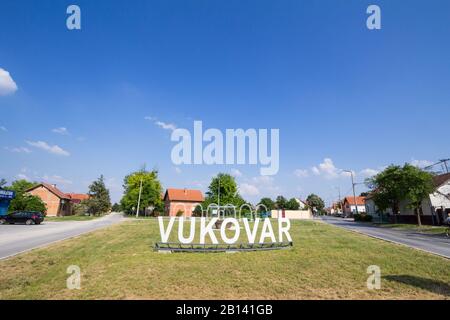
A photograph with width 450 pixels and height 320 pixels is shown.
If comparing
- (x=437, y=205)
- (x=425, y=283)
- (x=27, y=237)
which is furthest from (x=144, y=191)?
(x=425, y=283)

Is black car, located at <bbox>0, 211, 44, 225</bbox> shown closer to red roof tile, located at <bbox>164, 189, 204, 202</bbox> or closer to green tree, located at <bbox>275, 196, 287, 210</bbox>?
red roof tile, located at <bbox>164, 189, 204, 202</bbox>

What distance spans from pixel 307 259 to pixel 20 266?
10589mm

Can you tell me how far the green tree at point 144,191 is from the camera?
209 feet

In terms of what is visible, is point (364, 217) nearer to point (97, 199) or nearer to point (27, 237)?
point (27, 237)

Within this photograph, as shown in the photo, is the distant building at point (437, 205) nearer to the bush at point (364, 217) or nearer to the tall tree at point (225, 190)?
the bush at point (364, 217)

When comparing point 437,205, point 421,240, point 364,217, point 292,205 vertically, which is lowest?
point 421,240

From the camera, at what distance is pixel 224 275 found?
8031 millimetres

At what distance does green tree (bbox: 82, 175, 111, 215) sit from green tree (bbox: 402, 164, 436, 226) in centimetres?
6184

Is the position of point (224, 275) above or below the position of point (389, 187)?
below

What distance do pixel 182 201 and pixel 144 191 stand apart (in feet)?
36.3

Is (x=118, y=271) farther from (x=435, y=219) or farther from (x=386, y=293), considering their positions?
(x=435, y=219)
